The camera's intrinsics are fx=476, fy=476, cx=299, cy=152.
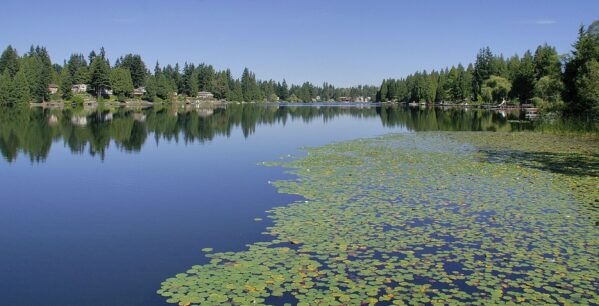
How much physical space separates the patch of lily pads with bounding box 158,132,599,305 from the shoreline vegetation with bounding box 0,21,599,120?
3000cm

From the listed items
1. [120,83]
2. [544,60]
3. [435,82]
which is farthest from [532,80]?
[120,83]

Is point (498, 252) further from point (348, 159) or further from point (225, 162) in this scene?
point (225, 162)

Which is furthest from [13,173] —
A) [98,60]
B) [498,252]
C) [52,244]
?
[98,60]

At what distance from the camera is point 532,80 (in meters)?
108

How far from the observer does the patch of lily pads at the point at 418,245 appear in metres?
8.66

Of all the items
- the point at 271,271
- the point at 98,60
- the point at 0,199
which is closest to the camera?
the point at 271,271

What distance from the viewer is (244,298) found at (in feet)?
27.5

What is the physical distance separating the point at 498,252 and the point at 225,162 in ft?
60.0

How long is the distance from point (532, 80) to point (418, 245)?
11037 centimetres

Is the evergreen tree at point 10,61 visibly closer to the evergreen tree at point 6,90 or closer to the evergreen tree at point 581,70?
the evergreen tree at point 6,90

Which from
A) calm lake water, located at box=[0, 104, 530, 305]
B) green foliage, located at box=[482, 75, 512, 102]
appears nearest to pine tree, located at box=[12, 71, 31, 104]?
calm lake water, located at box=[0, 104, 530, 305]

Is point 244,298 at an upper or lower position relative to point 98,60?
lower

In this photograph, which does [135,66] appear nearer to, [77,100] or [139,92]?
[139,92]

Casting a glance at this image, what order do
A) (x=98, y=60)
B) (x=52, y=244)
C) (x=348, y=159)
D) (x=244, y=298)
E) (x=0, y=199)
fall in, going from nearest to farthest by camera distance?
(x=244, y=298) < (x=52, y=244) < (x=0, y=199) < (x=348, y=159) < (x=98, y=60)
